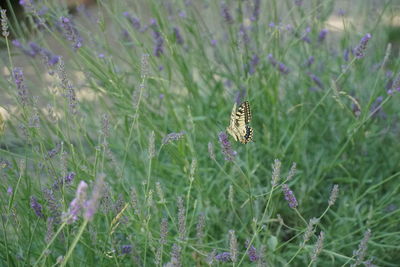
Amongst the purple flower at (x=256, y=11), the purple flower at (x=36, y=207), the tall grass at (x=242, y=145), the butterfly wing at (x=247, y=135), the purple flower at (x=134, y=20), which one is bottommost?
the tall grass at (x=242, y=145)

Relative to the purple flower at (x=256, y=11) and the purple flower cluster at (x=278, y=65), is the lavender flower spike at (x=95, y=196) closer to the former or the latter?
the purple flower cluster at (x=278, y=65)

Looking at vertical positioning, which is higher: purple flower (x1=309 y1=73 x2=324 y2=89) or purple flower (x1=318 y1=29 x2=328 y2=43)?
purple flower (x1=318 y1=29 x2=328 y2=43)

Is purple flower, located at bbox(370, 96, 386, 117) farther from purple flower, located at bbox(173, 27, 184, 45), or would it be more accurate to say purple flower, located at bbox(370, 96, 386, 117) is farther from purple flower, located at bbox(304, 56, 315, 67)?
purple flower, located at bbox(173, 27, 184, 45)

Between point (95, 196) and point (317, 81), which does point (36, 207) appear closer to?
point (95, 196)

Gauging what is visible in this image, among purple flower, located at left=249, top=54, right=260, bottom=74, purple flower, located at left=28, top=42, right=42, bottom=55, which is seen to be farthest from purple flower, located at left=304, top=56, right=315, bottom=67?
purple flower, located at left=28, top=42, right=42, bottom=55

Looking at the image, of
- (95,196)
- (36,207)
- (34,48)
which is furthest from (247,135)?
(34,48)

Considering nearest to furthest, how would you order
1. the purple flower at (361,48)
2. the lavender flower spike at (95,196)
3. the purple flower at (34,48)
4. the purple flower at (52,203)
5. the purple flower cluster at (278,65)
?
the lavender flower spike at (95,196) < the purple flower at (52,203) < the purple flower at (361,48) < the purple flower cluster at (278,65) < the purple flower at (34,48)

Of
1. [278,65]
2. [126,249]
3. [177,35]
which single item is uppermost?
[177,35]

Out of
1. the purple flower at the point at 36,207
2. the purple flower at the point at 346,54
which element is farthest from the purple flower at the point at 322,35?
the purple flower at the point at 36,207

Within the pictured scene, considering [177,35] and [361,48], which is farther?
[177,35]

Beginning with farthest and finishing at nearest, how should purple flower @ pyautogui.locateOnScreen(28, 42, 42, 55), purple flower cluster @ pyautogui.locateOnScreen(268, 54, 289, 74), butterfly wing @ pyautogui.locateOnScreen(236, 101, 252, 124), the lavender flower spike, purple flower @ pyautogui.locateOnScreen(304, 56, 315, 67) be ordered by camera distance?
1. purple flower @ pyautogui.locateOnScreen(304, 56, 315, 67)
2. purple flower @ pyautogui.locateOnScreen(28, 42, 42, 55)
3. purple flower cluster @ pyautogui.locateOnScreen(268, 54, 289, 74)
4. butterfly wing @ pyautogui.locateOnScreen(236, 101, 252, 124)
5. the lavender flower spike
